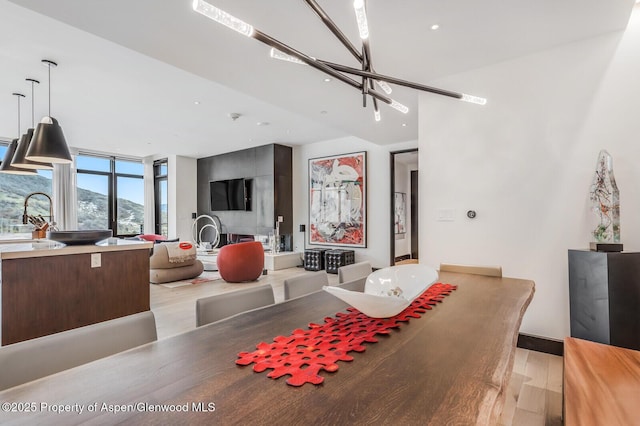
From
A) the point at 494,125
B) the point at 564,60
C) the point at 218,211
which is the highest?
the point at 564,60

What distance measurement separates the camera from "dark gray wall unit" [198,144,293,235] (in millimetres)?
7238

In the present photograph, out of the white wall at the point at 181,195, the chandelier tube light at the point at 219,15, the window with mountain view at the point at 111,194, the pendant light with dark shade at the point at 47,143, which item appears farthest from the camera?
the white wall at the point at 181,195

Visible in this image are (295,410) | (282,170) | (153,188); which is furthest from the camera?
(153,188)

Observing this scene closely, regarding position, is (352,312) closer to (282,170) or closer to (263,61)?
(263,61)

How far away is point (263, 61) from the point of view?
2.76 metres

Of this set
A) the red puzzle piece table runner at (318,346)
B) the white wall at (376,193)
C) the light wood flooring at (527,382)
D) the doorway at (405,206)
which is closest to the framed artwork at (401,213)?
the doorway at (405,206)

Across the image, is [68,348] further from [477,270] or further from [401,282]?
[477,270]

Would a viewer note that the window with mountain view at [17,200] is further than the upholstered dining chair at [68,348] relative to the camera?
Yes

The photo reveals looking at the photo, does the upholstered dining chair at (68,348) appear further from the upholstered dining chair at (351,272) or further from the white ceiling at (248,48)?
the white ceiling at (248,48)

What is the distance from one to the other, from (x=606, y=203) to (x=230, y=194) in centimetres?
742

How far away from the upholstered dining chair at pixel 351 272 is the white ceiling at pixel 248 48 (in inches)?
71.3

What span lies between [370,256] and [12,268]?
211 inches

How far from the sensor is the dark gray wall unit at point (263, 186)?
285 inches

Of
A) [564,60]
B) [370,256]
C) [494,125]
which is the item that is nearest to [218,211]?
[370,256]
